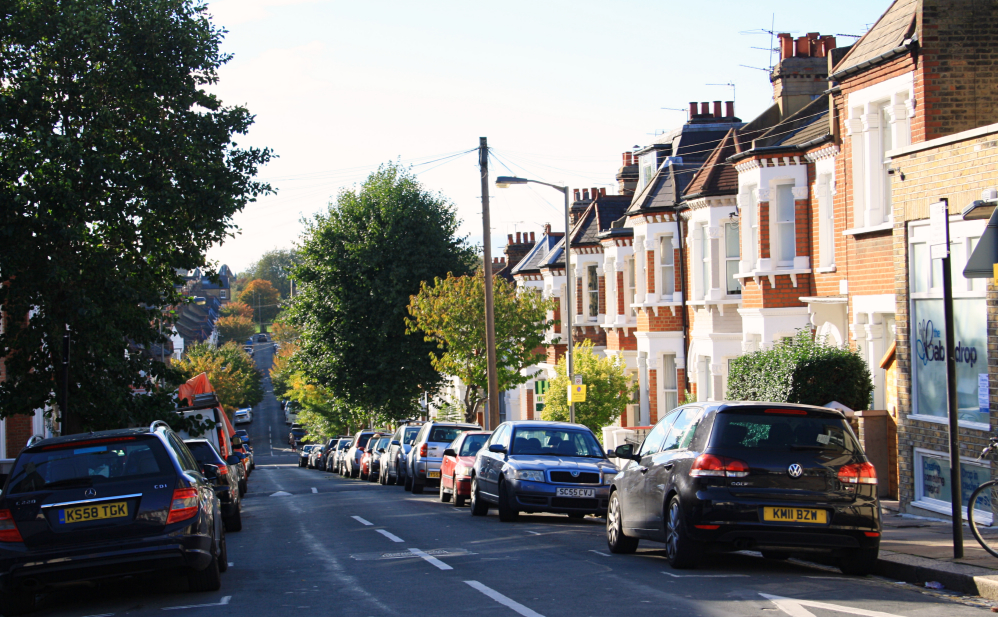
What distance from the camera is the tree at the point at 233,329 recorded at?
14138 cm

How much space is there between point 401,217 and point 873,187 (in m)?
26.9

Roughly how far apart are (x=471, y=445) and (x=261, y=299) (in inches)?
5757

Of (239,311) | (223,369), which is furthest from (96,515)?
(239,311)

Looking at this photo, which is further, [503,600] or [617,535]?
[617,535]

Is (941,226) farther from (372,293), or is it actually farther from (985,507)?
(372,293)

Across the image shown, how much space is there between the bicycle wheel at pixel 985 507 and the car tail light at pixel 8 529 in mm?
8603

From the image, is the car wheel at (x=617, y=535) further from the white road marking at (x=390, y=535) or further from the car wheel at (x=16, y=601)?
the car wheel at (x=16, y=601)

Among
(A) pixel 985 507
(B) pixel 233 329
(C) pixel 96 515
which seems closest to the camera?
(C) pixel 96 515

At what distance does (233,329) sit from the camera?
14212 cm

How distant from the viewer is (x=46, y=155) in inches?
652

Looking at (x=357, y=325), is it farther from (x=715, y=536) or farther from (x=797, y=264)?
(x=715, y=536)

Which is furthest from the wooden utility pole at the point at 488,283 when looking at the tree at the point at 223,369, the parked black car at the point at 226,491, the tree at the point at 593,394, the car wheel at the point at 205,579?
the tree at the point at 223,369

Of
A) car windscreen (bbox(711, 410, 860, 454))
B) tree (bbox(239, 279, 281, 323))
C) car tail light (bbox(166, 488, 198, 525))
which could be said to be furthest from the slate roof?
tree (bbox(239, 279, 281, 323))

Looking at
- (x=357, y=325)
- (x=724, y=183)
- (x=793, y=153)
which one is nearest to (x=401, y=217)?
(x=357, y=325)
